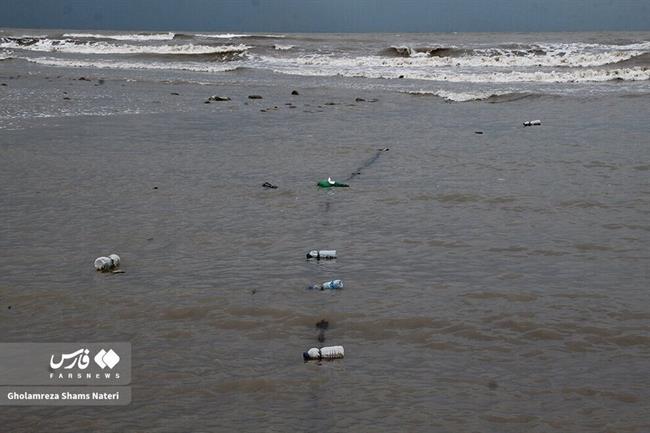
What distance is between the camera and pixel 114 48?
41844mm

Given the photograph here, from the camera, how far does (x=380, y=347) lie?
3.59 m

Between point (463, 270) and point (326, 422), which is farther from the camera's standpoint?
point (463, 270)

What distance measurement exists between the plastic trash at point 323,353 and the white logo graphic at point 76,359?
3.29ft

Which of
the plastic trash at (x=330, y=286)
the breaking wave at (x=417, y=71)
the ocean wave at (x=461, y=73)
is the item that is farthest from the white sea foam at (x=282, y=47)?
the plastic trash at (x=330, y=286)

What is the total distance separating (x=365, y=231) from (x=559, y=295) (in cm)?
172

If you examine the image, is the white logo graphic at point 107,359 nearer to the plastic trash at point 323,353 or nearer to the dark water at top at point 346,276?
the dark water at top at point 346,276

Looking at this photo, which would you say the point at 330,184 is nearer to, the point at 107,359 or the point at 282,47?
the point at 107,359

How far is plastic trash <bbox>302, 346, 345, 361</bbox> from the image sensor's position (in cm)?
344

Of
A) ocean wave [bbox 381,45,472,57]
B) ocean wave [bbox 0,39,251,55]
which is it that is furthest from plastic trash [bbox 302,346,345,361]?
ocean wave [bbox 0,39,251,55]

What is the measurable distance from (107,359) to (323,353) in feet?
3.27

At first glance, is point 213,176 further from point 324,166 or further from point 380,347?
point 380,347

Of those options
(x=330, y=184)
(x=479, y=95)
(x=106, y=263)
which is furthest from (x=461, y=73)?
(x=106, y=263)

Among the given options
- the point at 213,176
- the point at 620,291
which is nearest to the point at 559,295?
the point at 620,291

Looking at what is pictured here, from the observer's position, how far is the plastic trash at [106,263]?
465 centimetres
